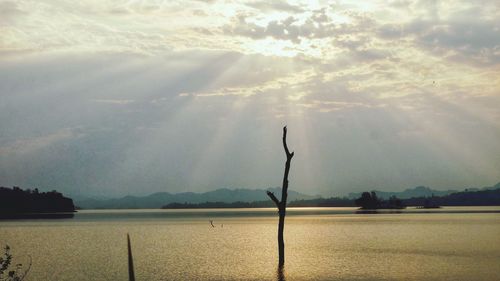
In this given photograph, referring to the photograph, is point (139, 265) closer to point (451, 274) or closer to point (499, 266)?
point (451, 274)

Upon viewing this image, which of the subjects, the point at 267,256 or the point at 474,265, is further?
the point at 267,256

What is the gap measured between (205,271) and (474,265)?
74.1 ft

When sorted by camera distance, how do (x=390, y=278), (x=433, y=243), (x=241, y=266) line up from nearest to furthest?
(x=390, y=278), (x=241, y=266), (x=433, y=243)

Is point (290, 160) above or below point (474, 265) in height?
above

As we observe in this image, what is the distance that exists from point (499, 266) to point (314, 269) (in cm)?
1503

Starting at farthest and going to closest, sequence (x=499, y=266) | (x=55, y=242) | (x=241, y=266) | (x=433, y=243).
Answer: (x=55, y=242) < (x=433, y=243) < (x=241, y=266) < (x=499, y=266)

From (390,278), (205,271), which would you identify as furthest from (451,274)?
(205,271)

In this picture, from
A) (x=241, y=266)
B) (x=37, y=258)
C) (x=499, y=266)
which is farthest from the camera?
(x=37, y=258)

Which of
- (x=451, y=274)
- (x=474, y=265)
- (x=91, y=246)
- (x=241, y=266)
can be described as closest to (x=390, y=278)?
(x=451, y=274)

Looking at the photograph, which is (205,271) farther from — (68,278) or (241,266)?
(68,278)

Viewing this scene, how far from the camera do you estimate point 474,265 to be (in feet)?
154

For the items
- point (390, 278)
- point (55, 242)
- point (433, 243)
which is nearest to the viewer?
point (390, 278)

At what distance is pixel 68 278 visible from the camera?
42.2m

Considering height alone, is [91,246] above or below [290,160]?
below
